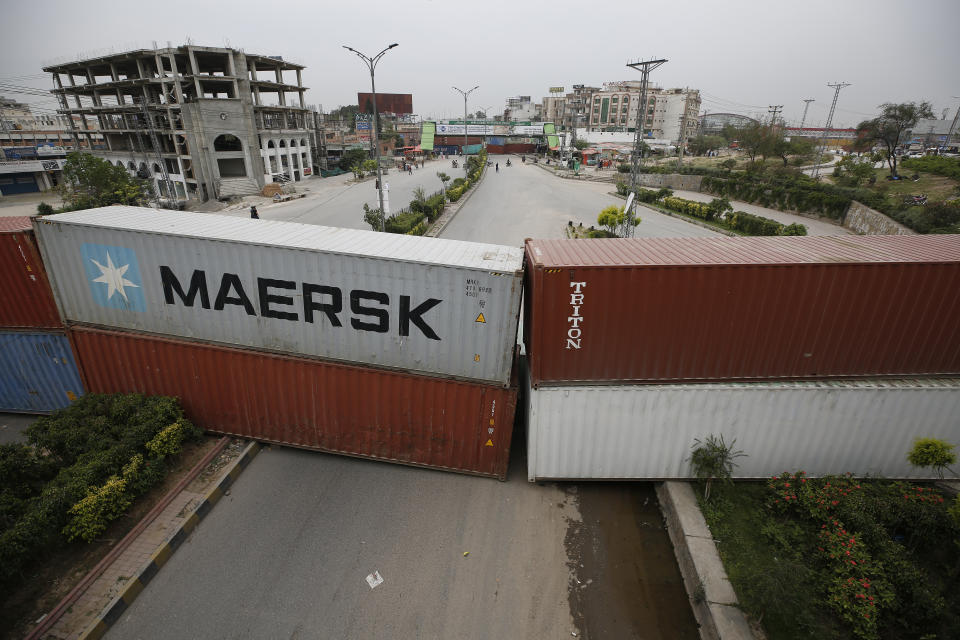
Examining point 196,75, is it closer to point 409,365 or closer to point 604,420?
point 409,365

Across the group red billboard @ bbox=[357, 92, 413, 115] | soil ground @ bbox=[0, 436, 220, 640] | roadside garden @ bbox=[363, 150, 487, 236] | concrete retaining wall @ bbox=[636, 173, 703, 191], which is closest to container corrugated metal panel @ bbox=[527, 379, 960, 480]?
soil ground @ bbox=[0, 436, 220, 640]

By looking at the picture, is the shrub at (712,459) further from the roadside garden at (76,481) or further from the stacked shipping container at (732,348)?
the roadside garden at (76,481)

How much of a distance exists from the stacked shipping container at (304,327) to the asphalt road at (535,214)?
16872 millimetres

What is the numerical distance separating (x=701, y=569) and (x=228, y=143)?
5659 centimetres

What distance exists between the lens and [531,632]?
6.15 m

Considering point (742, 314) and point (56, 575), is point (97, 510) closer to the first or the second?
point (56, 575)

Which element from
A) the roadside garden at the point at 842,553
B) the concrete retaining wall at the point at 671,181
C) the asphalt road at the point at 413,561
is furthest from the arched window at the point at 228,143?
the roadside garden at the point at 842,553

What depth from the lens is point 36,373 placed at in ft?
31.3

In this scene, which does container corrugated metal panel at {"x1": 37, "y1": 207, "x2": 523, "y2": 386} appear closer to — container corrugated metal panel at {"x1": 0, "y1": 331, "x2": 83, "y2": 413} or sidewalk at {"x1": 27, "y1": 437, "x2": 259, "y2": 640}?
container corrugated metal panel at {"x1": 0, "y1": 331, "x2": 83, "y2": 413}

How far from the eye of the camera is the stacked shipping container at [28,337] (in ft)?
28.3

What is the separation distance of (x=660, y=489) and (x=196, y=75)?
51.4 meters

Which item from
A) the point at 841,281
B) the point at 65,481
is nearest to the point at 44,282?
the point at 65,481

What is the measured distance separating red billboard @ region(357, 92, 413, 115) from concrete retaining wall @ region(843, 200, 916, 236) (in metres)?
103

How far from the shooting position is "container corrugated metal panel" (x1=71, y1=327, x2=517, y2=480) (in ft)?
26.7
